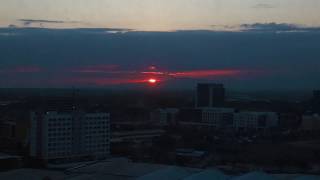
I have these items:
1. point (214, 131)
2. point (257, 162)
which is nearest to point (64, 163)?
point (257, 162)

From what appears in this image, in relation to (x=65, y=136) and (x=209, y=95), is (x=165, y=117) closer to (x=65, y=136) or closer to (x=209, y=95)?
(x=209, y=95)

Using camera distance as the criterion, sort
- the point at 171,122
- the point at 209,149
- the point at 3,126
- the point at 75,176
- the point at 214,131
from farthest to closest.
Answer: the point at 171,122 < the point at 214,131 < the point at 3,126 < the point at 209,149 < the point at 75,176

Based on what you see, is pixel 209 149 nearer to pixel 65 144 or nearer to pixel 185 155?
pixel 185 155

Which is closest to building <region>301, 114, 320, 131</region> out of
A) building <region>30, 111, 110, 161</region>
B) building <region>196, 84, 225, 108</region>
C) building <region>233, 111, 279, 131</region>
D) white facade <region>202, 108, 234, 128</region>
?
building <region>233, 111, 279, 131</region>

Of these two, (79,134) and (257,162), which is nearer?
(257,162)

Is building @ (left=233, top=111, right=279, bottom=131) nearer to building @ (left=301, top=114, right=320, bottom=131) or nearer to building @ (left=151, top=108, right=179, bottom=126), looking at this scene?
building @ (left=301, top=114, right=320, bottom=131)

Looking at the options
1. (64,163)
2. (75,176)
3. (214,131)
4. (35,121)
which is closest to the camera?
(75,176)

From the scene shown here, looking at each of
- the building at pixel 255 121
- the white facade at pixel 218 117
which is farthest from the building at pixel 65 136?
the white facade at pixel 218 117
